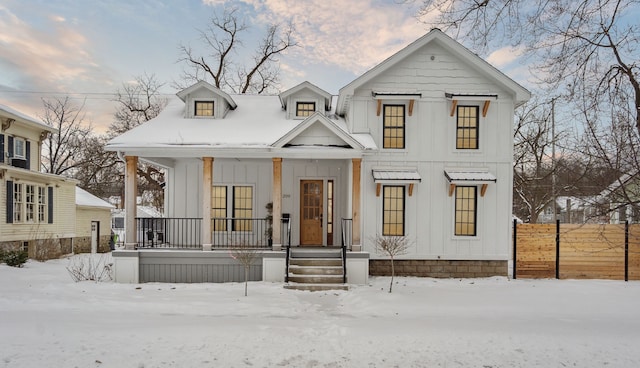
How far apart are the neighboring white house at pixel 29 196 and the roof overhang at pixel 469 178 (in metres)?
17.4

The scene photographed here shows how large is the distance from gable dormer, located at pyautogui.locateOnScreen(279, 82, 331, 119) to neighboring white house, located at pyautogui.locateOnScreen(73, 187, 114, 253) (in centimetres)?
1558

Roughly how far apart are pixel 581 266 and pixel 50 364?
13.7m

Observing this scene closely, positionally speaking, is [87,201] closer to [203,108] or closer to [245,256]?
[203,108]

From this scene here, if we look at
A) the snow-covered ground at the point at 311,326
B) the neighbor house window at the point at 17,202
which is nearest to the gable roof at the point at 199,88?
the snow-covered ground at the point at 311,326

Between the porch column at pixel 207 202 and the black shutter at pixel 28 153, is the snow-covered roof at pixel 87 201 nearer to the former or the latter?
the black shutter at pixel 28 153

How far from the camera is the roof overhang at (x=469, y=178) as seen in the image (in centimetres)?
1094

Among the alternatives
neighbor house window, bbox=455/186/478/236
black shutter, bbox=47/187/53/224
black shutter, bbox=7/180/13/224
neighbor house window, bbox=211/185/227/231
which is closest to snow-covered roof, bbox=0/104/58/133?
black shutter, bbox=7/180/13/224

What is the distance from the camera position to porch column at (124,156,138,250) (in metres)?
10.2

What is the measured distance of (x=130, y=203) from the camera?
10250mm

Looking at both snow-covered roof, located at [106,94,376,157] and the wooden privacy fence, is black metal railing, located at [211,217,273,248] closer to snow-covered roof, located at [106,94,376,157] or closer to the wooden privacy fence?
snow-covered roof, located at [106,94,376,157]

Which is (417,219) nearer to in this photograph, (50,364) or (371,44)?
(371,44)

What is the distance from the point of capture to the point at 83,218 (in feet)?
69.5

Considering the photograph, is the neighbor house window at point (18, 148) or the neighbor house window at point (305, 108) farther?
the neighbor house window at point (18, 148)

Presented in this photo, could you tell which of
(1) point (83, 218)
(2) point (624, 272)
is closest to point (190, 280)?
(2) point (624, 272)
